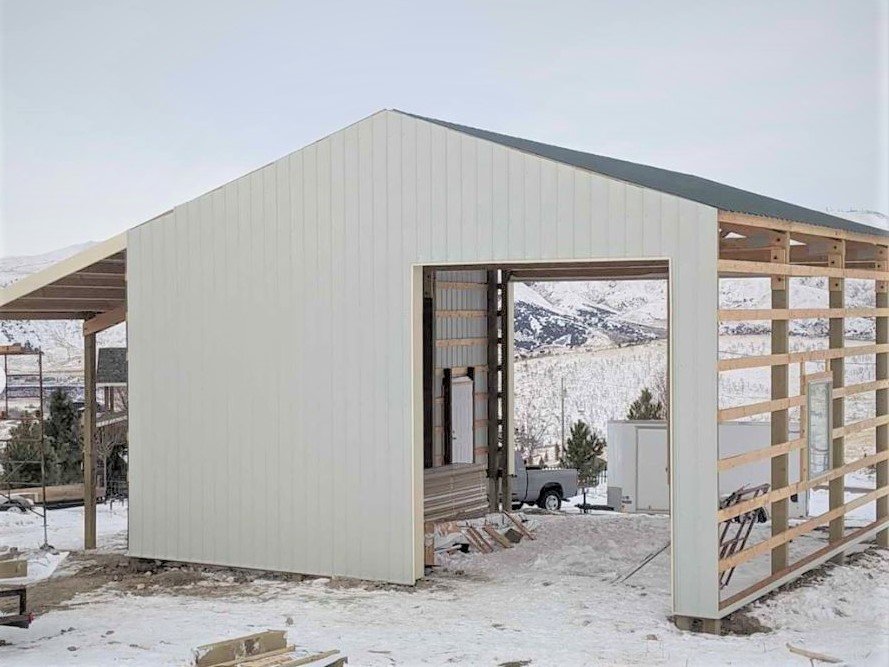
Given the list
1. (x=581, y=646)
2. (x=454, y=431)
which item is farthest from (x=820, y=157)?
(x=581, y=646)

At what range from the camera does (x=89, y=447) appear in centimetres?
1708

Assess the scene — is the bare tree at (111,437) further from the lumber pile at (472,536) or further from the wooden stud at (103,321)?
the lumber pile at (472,536)

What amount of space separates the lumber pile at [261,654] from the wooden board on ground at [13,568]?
2445 millimetres

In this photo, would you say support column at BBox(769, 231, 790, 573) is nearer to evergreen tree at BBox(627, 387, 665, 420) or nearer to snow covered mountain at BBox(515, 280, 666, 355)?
evergreen tree at BBox(627, 387, 665, 420)

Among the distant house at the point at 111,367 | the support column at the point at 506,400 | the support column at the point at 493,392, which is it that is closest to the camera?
the support column at the point at 493,392

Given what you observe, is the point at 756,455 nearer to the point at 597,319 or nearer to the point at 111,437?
the point at 111,437

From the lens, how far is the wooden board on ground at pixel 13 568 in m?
11.3

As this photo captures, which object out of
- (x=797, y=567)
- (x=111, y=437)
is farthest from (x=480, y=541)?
(x=111, y=437)

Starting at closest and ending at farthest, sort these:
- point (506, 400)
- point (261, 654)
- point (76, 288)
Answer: point (261, 654)
point (76, 288)
point (506, 400)

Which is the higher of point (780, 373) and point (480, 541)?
point (780, 373)

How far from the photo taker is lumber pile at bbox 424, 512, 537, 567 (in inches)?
584

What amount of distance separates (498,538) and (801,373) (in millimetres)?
4621

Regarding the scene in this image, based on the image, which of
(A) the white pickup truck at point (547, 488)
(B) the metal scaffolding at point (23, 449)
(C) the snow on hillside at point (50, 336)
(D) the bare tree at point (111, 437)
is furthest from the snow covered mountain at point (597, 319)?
(A) the white pickup truck at point (547, 488)

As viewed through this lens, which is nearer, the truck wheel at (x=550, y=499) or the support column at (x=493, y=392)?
the support column at (x=493, y=392)
